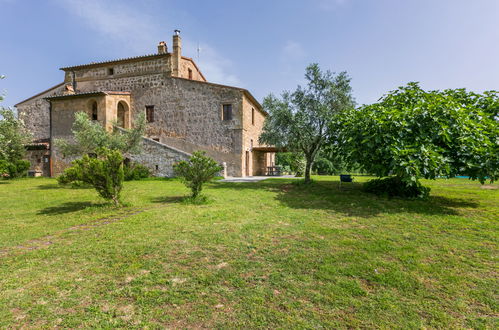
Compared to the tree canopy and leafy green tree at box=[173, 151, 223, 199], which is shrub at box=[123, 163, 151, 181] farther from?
the tree canopy

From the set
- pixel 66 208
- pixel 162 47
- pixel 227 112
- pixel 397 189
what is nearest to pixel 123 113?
pixel 162 47

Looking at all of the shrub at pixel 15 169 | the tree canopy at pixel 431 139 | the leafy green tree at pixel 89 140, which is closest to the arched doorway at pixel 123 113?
the leafy green tree at pixel 89 140

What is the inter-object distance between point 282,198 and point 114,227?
612cm

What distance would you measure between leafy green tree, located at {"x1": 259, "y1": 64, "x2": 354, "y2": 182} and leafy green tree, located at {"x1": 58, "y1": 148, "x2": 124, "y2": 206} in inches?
364

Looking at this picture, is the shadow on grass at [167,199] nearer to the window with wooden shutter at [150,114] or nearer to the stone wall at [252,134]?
the stone wall at [252,134]

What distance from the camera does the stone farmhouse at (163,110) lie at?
65.3 feet

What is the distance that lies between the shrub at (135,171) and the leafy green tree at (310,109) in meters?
10.4

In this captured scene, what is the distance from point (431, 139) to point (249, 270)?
7801mm

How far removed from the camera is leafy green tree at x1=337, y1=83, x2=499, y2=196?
7410mm

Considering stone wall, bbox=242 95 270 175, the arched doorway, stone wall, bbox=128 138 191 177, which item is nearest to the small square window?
stone wall, bbox=242 95 270 175

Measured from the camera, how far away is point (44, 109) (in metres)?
25.3

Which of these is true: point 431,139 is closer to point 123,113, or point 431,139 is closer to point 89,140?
point 89,140

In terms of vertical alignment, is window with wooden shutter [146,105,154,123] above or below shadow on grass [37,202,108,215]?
above

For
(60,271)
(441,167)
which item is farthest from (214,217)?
(441,167)
